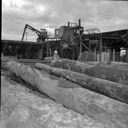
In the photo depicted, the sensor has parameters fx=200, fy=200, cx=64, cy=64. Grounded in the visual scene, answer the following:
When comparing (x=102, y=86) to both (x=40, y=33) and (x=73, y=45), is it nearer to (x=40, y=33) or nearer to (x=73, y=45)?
(x=73, y=45)

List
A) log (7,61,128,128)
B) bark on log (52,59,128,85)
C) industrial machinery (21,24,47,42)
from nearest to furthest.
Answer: log (7,61,128,128) → bark on log (52,59,128,85) → industrial machinery (21,24,47,42)

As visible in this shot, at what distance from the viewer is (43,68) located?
628 centimetres

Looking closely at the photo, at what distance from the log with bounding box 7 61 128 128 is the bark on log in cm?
130

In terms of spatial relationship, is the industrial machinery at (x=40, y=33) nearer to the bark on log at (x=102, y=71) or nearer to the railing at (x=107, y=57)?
the railing at (x=107, y=57)

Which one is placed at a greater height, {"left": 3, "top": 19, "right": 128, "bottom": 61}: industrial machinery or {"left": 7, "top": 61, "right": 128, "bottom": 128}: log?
{"left": 3, "top": 19, "right": 128, "bottom": 61}: industrial machinery

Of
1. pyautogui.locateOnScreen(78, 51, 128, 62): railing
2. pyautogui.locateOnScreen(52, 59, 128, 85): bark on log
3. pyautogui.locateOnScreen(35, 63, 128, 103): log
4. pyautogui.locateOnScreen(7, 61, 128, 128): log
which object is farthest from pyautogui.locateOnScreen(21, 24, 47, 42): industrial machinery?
pyautogui.locateOnScreen(7, 61, 128, 128): log

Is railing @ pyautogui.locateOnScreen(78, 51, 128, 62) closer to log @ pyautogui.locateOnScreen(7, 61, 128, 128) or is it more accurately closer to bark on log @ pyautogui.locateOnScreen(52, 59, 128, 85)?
bark on log @ pyautogui.locateOnScreen(52, 59, 128, 85)

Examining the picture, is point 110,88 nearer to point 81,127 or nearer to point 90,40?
point 81,127

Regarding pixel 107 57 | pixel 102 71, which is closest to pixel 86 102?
pixel 102 71

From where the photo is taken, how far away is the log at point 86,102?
250 centimetres

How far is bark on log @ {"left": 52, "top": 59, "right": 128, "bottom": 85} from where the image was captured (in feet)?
14.4

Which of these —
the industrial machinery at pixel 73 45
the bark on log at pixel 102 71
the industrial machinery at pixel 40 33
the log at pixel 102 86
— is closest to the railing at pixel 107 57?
the industrial machinery at pixel 73 45

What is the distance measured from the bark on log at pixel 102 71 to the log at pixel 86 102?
1302mm

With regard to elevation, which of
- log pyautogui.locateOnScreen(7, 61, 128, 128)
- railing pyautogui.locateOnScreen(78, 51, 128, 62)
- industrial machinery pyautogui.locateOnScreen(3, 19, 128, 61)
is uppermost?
industrial machinery pyautogui.locateOnScreen(3, 19, 128, 61)
